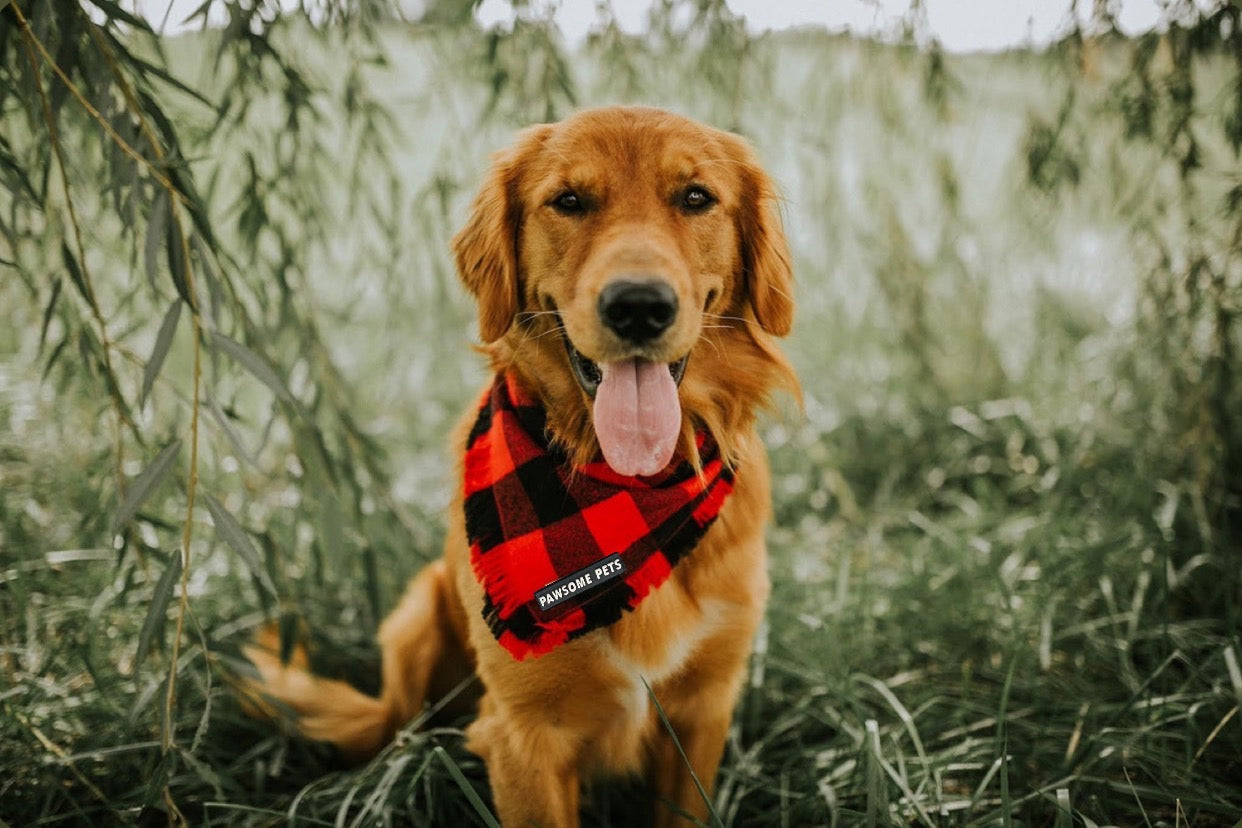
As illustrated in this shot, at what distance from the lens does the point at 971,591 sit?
109 inches

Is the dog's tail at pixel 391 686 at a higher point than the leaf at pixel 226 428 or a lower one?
lower

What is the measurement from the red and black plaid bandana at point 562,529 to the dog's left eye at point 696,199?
565mm

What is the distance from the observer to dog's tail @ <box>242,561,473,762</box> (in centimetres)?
236

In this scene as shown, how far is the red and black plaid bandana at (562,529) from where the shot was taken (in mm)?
1805

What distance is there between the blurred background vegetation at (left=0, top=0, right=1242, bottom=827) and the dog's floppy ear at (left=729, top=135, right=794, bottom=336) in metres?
0.35

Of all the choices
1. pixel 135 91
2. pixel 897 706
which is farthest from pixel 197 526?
pixel 897 706

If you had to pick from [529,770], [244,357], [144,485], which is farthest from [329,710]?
[244,357]

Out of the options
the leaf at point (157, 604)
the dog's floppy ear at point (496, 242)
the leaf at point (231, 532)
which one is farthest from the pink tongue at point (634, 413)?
the leaf at point (157, 604)

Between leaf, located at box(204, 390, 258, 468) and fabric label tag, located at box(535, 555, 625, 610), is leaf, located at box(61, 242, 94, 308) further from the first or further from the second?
fabric label tag, located at box(535, 555, 625, 610)

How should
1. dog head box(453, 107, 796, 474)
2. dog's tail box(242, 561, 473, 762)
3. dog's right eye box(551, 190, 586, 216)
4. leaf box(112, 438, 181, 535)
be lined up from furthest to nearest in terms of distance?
dog's tail box(242, 561, 473, 762)
dog's right eye box(551, 190, 586, 216)
dog head box(453, 107, 796, 474)
leaf box(112, 438, 181, 535)

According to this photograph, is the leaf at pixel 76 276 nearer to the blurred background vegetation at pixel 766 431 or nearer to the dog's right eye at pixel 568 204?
the blurred background vegetation at pixel 766 431

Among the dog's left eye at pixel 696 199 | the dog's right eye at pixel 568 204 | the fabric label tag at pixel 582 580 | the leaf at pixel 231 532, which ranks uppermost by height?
the dog's right eye at pixel 568 204

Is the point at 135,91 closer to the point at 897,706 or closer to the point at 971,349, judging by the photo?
the point at 897,706

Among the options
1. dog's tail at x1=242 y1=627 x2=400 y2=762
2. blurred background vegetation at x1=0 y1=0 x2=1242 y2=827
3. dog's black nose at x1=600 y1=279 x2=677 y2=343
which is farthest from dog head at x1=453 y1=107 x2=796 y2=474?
dog's tail at x1=242 y1=627 x2=400 y2=762
